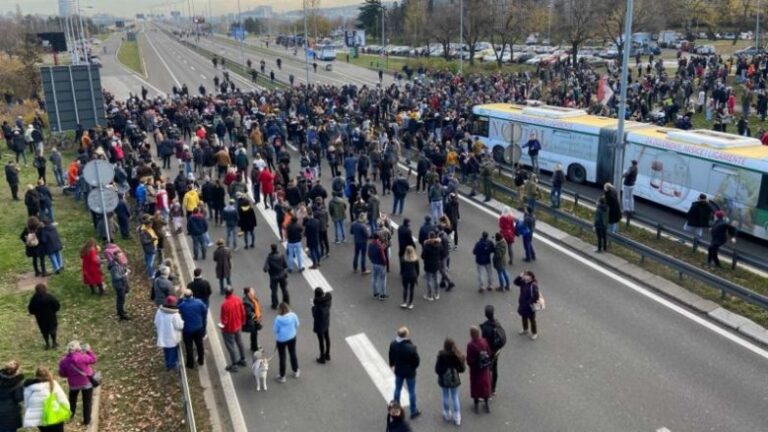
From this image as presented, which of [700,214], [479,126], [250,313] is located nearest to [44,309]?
[250,313]

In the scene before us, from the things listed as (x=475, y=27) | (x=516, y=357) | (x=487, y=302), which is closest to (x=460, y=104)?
(x=487, y=302)

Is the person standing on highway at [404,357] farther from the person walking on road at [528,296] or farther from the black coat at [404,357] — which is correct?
the person walking on road at [528,296]

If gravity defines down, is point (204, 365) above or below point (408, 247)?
below

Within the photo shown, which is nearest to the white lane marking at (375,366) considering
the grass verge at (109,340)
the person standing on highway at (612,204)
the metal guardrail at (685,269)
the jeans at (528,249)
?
the grass verge at (109,340)

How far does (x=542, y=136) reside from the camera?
26.2 meters

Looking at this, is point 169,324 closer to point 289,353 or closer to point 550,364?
point 289,353

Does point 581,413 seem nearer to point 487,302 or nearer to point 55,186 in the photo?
point 487,302

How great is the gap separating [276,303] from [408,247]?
3.15 meters

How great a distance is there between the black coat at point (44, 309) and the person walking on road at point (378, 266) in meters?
6.31

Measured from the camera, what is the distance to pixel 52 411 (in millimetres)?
9062

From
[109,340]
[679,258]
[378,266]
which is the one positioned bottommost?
[109,340]

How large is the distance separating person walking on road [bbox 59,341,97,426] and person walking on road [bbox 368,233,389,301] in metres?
6.14

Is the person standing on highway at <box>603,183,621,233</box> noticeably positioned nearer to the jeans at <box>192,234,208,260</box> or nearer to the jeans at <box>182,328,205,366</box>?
the jeans at <box>192,234,208,260</box>

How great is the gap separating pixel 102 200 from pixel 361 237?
19.3 ft
